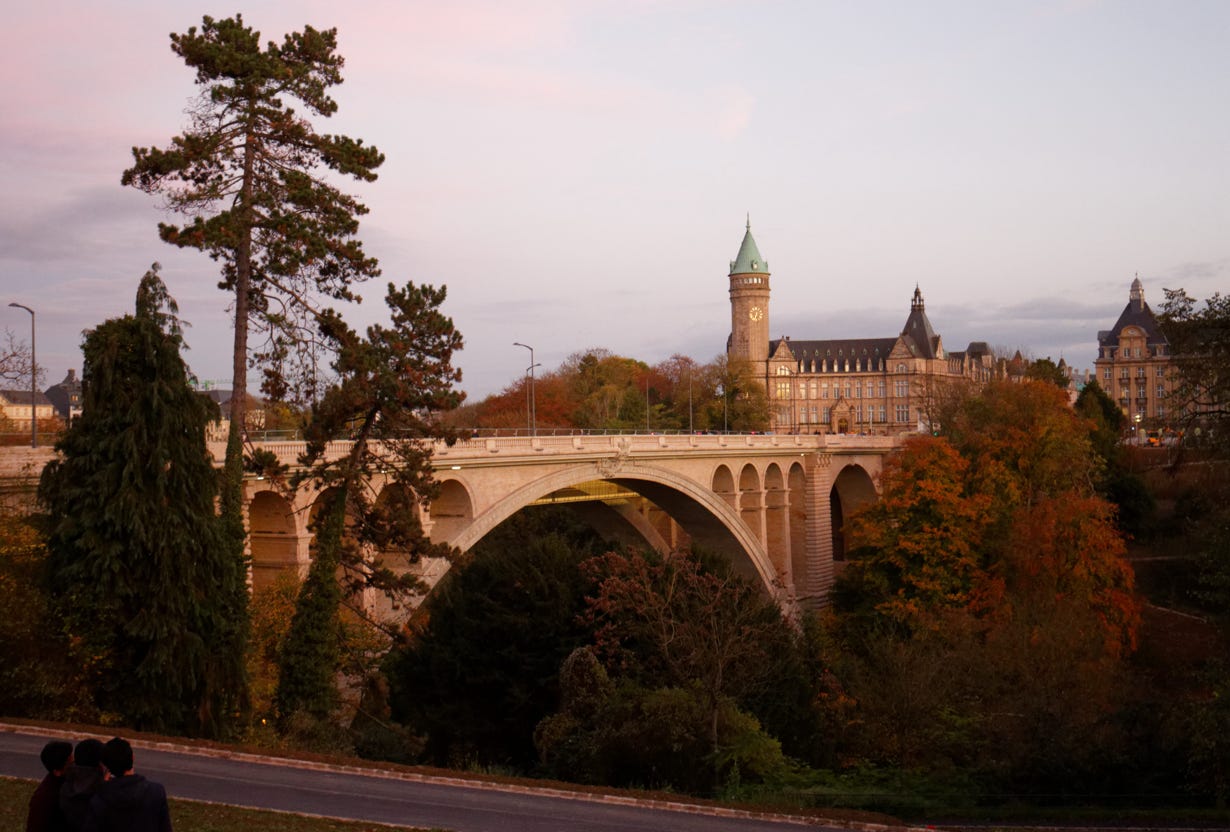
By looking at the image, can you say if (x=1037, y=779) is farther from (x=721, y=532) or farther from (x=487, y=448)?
(x=721, y=532)

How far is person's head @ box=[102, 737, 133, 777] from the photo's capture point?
7.64 m

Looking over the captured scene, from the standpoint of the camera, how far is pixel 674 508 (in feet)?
169

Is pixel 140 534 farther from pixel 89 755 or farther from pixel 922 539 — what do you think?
pixel 922 539

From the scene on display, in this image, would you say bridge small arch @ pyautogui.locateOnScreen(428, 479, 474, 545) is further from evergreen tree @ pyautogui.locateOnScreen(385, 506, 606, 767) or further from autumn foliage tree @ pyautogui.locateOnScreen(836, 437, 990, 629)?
autumn foliage tree @ pyautogui.locateOnScreen(836, 437, 990, 629)

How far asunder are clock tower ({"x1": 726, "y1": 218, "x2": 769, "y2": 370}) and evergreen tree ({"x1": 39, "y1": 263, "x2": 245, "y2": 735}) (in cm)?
13517

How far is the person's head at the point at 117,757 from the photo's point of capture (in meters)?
7.64

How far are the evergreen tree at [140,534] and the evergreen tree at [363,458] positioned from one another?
271cm

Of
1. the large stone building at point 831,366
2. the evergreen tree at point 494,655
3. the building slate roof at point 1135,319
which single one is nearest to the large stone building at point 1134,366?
the building slate roof at point 1135,319

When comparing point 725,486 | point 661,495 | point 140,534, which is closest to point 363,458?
point 140,534

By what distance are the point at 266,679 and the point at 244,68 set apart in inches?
446

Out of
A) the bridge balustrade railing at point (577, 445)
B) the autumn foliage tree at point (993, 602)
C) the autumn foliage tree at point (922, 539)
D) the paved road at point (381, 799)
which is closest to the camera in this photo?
the paved road at point (381, 799)

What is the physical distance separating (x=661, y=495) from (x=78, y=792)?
41.6 metres

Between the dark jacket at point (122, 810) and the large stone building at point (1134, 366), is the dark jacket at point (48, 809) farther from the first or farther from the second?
the large stone building at point (1134, 366)

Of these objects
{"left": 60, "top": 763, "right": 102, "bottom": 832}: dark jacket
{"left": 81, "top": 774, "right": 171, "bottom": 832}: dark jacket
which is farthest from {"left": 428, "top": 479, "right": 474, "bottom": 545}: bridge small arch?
{"left": 81, "top": 774, "right": 171, "bottom": 832}: dark jacket
